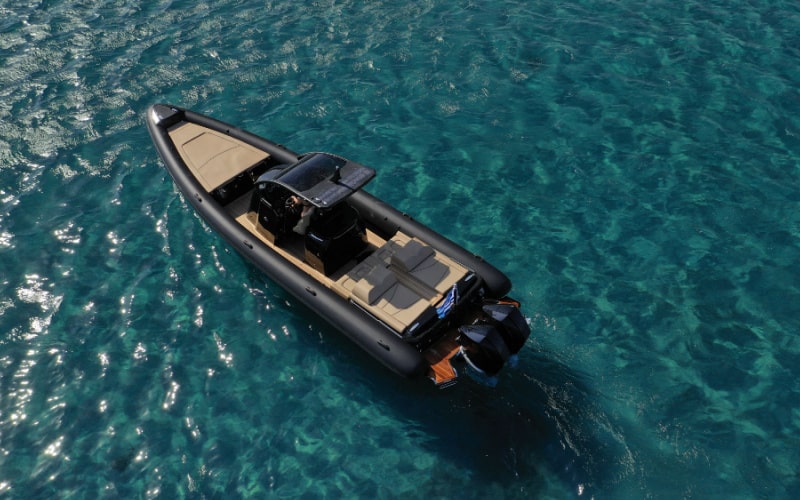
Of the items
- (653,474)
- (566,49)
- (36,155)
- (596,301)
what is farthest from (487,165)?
(36,155)

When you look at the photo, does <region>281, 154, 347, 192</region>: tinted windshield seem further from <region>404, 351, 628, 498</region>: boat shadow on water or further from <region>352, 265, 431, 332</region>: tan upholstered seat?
<region>404, 351, 628, 498</region>: boat shadow on water

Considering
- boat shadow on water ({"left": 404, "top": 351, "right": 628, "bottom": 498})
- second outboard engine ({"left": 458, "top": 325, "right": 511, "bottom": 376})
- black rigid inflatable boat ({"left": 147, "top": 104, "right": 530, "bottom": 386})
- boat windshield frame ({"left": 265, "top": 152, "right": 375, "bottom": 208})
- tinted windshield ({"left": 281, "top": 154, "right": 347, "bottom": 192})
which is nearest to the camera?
second outboard engine ({"left": 458, "top": 325, "right": 511, "bottom": 376})

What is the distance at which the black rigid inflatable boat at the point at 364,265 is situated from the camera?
34.8ft

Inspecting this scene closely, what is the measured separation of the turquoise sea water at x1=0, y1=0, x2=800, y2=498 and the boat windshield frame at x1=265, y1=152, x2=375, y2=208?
275 centimetres

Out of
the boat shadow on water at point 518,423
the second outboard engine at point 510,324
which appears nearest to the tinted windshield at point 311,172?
the boat shadow on water at point 518,423

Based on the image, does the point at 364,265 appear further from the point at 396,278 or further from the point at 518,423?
the point at 518,423

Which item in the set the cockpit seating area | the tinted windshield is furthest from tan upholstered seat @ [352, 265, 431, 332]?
the tinted windshield

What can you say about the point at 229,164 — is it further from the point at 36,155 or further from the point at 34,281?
the point at 36,155

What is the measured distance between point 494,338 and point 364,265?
10.7 ft

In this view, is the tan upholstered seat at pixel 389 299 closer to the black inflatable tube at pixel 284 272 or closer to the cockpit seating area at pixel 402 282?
the cockpit seating area at pixel 402 282

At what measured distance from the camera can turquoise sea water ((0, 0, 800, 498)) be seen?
10.8 metres

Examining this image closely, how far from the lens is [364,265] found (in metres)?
12.1

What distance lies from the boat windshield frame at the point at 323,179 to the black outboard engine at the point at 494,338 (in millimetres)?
3565

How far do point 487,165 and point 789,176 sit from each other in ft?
26.2
